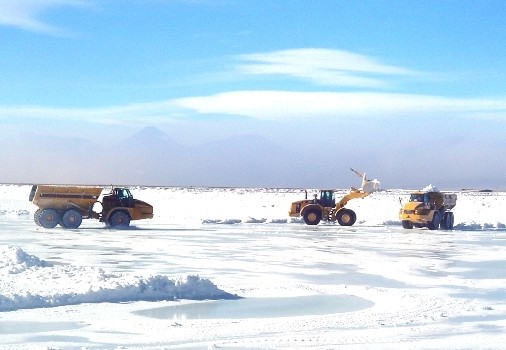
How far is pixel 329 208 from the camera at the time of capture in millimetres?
34875

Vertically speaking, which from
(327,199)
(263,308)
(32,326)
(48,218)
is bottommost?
(32,326)

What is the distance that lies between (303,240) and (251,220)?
1262 centimetres

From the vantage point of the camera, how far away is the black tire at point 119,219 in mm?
29922

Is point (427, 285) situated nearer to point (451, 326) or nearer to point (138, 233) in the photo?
point (451, 326)

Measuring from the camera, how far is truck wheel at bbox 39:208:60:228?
29.6 m

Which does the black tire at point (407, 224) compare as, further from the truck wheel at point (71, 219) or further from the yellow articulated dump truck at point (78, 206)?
the truck wheel at point (71, 219)

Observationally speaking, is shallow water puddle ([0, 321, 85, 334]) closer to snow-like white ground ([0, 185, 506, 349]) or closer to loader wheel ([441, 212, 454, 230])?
snow-like white ground ([0, 185, 506, 349])

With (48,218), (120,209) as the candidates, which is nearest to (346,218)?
(120,209)

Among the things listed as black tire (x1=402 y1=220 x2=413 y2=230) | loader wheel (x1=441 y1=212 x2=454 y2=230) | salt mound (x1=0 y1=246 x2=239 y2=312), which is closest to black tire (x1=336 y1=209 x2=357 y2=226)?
black tire (x1=402 y1=220 x2=413 y2=230)

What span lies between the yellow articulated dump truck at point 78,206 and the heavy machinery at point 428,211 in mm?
11759

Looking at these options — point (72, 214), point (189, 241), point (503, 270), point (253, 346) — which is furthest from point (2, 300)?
point (72, 214)

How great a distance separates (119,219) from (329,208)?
34.2 feet

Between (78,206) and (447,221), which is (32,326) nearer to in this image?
(78,206)

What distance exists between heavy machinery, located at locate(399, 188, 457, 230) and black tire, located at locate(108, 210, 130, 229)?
1243 cm
